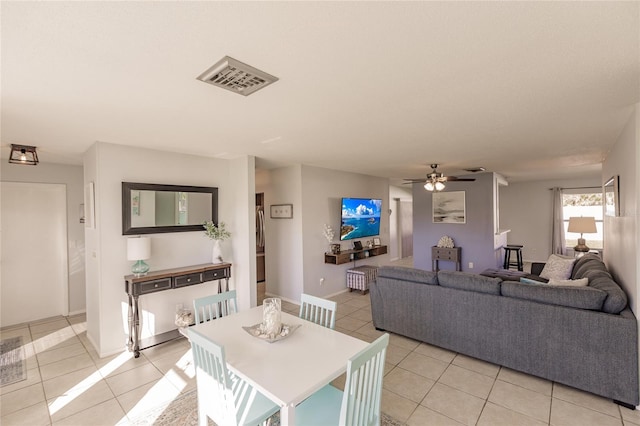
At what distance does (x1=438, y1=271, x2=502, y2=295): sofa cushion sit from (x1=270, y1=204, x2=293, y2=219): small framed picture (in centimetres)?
273

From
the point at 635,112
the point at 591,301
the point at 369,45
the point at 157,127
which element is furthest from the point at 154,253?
the point at 635,112

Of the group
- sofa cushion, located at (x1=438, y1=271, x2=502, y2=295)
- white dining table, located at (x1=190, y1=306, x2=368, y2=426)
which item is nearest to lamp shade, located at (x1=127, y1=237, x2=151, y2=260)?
white dining table, located at (x1=190, y1=306, x2=368, y2=426)

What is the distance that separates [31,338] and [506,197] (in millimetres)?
10906

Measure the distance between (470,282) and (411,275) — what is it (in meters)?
0.66

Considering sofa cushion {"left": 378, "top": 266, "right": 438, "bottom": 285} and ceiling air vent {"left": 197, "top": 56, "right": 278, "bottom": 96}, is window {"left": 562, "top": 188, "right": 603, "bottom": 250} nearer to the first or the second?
sofa cushion {"left": 378, "top": 266, "right": 438, "bottom": 285}

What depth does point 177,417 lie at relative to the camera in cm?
231

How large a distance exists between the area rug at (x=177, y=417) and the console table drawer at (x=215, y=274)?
5.13 ft

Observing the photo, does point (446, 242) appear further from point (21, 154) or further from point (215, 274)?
point (21, 154)

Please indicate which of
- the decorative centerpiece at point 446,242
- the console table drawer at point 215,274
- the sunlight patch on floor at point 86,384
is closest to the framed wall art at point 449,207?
the decorative centerpiece at point 446,242

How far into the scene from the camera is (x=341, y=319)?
14.4ft

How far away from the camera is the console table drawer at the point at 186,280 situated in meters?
3.58

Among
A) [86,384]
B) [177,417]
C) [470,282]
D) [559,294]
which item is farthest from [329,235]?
[86,384]

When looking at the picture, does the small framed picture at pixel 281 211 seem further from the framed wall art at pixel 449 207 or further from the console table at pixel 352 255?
the framed wall art at pixel 449 207

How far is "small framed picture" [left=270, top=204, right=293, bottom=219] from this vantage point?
17.2ft
